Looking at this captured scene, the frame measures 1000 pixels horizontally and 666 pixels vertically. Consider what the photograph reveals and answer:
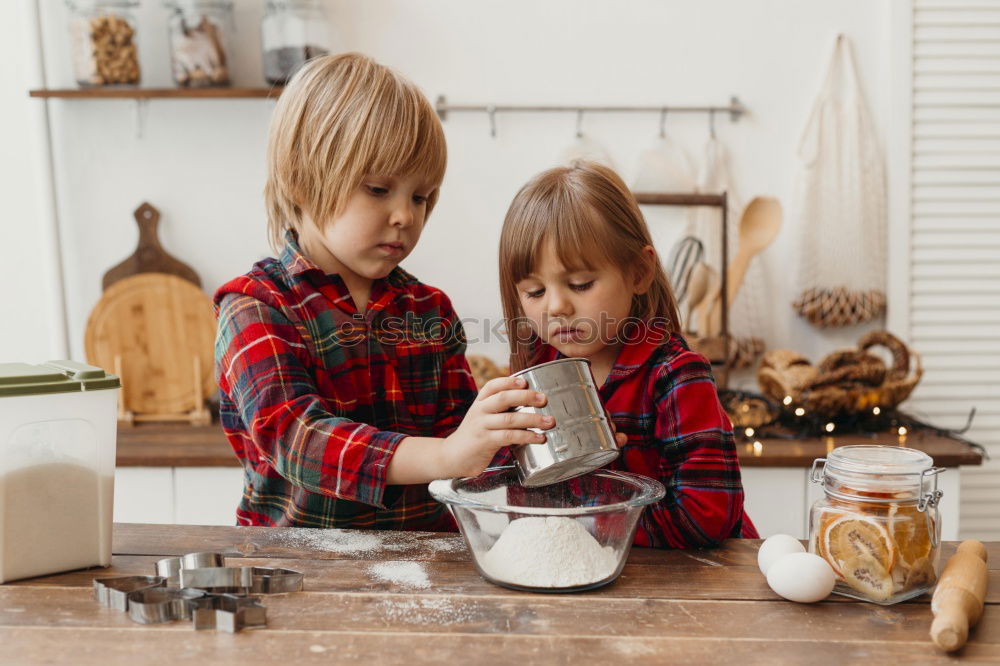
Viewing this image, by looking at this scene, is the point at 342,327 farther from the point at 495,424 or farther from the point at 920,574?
the point at 920,574

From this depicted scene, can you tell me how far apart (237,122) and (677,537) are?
174 cm

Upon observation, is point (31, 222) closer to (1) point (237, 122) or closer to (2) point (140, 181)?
(2) point (140, 181)

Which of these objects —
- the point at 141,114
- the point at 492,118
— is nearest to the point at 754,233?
the point at 492,118

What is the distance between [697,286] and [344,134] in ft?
4.29

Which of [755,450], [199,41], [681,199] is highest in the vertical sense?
[199,41]

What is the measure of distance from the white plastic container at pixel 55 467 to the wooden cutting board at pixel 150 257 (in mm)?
1413

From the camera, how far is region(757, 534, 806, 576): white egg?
859 mm

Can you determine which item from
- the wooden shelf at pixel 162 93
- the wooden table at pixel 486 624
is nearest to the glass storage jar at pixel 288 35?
the wooden shelf at pixel 162 93

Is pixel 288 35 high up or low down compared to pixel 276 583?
up

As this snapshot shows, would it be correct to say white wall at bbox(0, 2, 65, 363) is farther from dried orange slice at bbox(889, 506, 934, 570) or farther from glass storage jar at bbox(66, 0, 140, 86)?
dried orange slice at bbox(889, 506, 934, 570)

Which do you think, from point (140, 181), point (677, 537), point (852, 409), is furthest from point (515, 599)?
point (140, 181)

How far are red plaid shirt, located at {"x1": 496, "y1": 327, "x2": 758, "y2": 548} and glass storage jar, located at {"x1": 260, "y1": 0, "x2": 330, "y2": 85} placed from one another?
1354 mm

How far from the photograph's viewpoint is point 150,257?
2297 millimetres

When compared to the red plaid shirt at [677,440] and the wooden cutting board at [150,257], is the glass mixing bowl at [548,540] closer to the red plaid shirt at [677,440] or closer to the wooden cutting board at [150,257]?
the red plaid shirt at [677,440]
